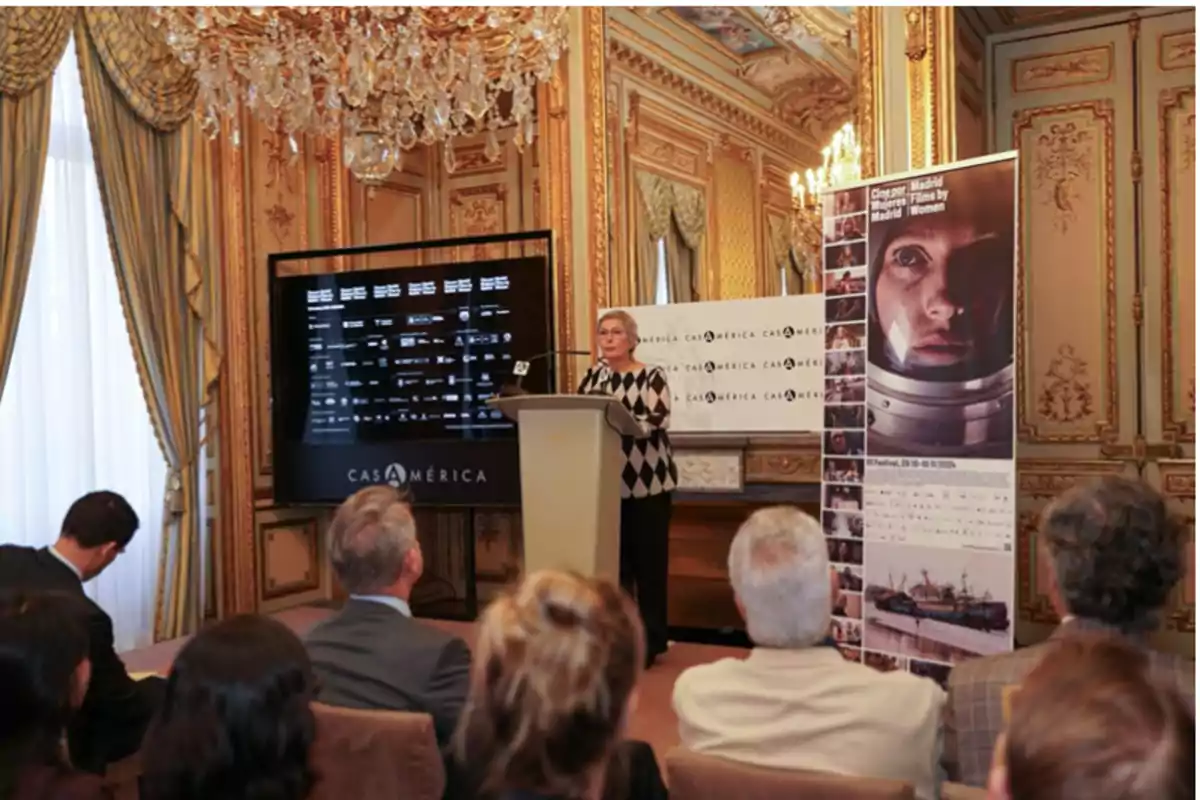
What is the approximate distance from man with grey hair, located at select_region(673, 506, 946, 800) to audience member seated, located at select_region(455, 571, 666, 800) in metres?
0.31

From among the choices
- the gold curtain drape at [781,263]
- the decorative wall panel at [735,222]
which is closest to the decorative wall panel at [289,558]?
the decorative wall panel at [735,222]

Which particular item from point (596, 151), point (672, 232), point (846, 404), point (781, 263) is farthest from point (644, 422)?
point (596, 151)

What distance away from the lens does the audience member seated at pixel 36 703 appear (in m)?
1.34

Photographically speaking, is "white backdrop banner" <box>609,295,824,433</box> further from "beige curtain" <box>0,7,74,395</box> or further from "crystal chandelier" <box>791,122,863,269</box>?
"beige curtain" <box>0,7,74,395</box>

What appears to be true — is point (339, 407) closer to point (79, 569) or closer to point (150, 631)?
point (150, 631)

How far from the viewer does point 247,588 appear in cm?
567

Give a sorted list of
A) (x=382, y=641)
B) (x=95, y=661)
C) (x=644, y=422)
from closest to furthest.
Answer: (x=382, y=641)
(x=95, y=661)
(x=644, y=422)

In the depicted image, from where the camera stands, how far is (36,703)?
137cm

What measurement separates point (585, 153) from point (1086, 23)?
2.54 metres

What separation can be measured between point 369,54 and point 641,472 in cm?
203

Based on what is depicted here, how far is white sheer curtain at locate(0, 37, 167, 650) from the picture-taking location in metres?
4.68

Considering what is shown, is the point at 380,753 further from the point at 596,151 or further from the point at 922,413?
the point at 596,151

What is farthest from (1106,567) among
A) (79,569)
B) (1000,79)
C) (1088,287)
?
(1000,79)

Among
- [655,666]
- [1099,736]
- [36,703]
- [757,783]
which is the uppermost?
[1099,736]
